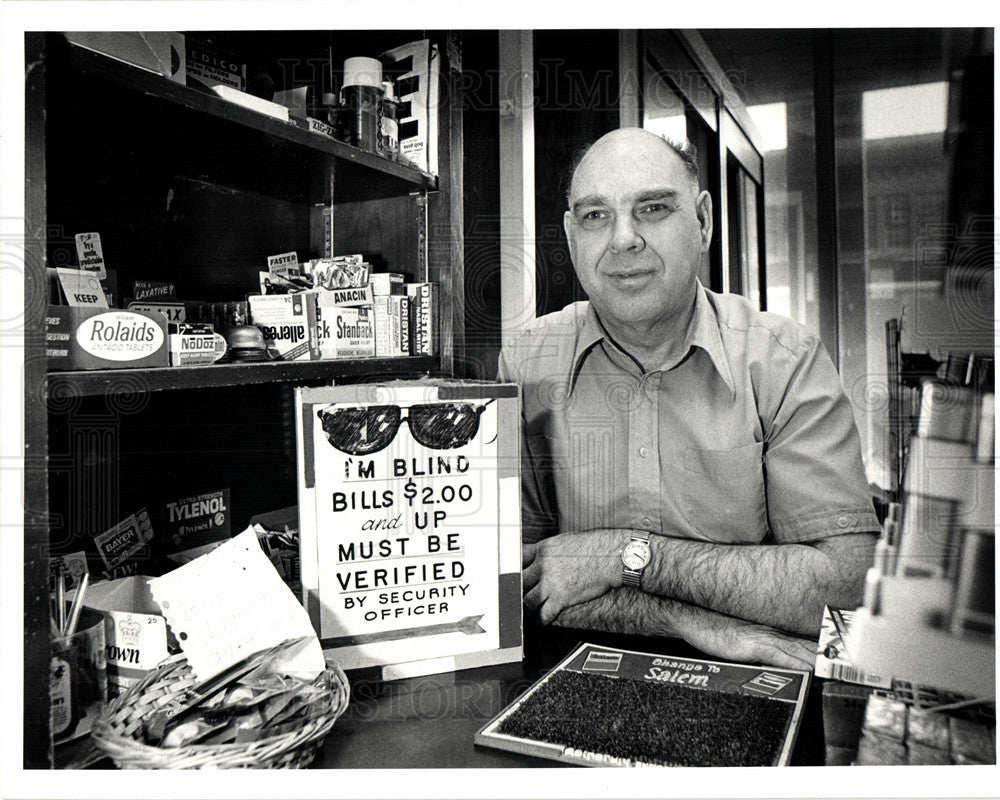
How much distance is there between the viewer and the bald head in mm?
1507

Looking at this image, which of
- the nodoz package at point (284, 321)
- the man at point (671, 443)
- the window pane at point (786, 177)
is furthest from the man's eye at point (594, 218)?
the nodoz package at point (284, 321)

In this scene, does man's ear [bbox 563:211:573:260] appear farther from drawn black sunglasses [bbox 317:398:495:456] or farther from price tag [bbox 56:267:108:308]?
price tag [bbox 56:267:108:308]

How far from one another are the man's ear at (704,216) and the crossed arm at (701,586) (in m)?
0.61

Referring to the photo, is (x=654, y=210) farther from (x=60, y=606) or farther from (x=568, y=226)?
(x=60, y=606)

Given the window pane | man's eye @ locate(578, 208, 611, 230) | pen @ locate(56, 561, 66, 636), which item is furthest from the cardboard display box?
the window pane

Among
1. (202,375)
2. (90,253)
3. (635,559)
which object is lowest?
(635,559)

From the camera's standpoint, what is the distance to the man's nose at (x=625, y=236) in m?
1.53

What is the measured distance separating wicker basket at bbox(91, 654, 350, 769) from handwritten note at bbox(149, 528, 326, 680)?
4cm

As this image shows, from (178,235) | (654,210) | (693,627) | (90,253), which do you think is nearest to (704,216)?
(654,210)

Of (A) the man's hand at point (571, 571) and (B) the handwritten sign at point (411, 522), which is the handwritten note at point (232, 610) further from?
(A) the man's hand at point (571, 571)

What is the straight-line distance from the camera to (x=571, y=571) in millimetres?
1473

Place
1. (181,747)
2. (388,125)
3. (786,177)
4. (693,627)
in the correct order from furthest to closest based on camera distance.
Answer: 1. (388,125)
2. (786,177)
3. (693,627)
4. (181,747)

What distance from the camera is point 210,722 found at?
38.9 inches

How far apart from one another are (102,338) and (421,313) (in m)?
0.80
